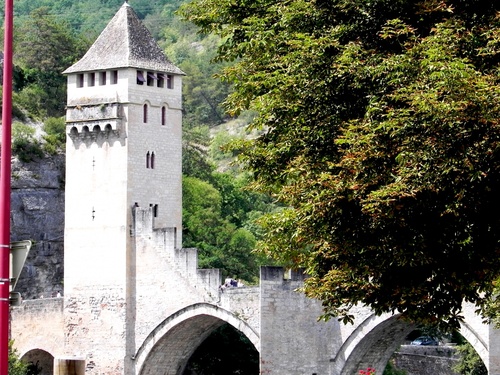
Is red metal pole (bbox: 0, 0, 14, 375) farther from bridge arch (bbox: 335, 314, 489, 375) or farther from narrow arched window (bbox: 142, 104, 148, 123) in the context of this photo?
narrow arched window (bbox: 142, 104, 148, 123)

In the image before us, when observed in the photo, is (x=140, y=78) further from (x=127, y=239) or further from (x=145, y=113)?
(x=127, y=239)

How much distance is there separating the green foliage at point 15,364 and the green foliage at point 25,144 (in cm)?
1119

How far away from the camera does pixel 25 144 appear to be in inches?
2212

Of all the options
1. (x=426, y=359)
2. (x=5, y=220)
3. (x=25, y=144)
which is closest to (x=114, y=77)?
(x=25, y=144)

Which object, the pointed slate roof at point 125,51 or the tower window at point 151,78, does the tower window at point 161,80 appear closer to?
the pointed slate roof at point 125,51

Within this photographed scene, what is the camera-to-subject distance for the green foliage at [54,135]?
57031mm

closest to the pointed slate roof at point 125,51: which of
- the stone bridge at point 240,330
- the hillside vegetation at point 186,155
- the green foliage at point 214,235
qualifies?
the stone bridge at point 240,330

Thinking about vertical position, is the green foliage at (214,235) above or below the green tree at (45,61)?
below

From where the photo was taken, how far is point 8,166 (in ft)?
45.4

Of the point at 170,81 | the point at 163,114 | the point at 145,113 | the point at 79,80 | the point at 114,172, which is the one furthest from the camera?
the point at 170,81

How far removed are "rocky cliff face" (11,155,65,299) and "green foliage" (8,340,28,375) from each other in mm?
7210

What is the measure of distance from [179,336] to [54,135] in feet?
54.5

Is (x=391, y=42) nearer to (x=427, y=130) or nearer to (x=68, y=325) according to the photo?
(x=427, y=130)

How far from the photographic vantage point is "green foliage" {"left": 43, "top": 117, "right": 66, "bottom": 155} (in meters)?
57.0
